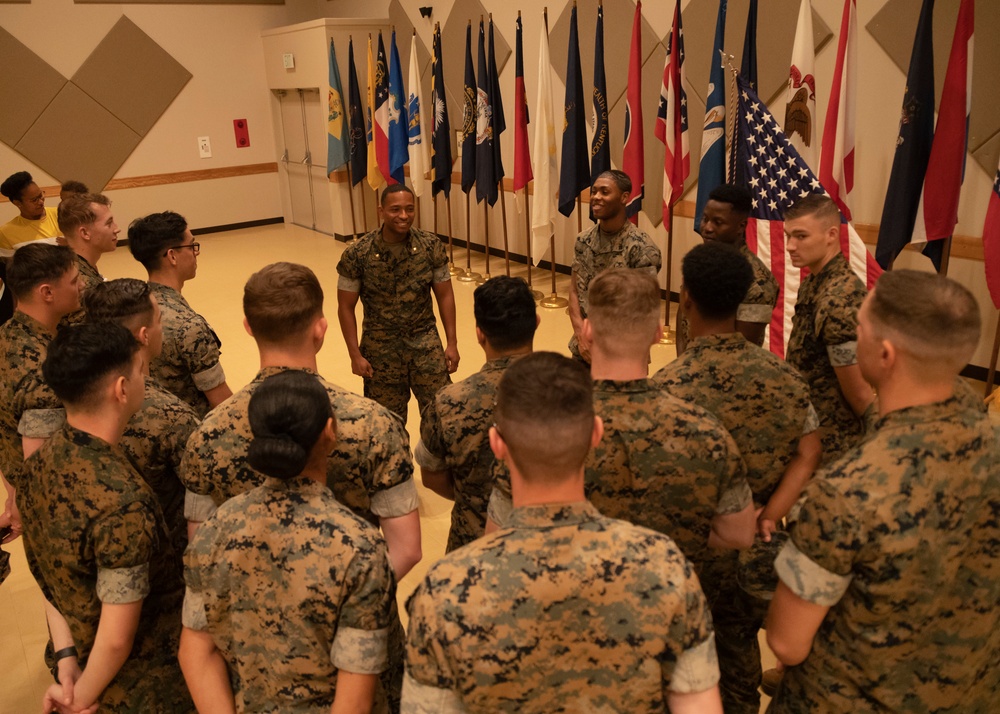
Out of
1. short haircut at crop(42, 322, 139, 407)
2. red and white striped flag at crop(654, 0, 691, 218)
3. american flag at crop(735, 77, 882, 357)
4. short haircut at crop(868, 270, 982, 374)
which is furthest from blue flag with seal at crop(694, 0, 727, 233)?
short haircut at crop(42, 322, 139, 407)

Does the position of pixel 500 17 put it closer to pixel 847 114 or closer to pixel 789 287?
pixel 847 114

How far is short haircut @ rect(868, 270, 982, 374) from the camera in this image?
1378 mm

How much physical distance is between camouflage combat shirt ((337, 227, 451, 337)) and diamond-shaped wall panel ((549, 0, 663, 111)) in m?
3.97

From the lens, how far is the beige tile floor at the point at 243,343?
2934 millimetres

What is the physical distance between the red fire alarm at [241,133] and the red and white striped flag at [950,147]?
9300mm

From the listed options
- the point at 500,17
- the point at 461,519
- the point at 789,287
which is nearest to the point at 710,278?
the point at 461,519

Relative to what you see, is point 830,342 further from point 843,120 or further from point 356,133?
point 356,133

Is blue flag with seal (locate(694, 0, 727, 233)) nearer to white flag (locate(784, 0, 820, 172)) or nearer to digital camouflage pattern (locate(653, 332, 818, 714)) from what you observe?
white flag (locate(784, 0, 820, 172))

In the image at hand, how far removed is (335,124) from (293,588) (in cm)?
894

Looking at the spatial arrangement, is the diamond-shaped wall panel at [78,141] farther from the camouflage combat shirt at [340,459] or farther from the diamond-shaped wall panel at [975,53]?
the camouflage combat shirt at [340,459]

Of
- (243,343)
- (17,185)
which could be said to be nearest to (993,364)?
(243,343)

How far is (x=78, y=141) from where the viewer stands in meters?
9.95

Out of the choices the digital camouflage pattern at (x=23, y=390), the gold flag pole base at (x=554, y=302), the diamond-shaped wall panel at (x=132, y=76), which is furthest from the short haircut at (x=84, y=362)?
the diamond-shaped wall panel at (x=132, y=76)

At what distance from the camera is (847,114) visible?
4.95 m
